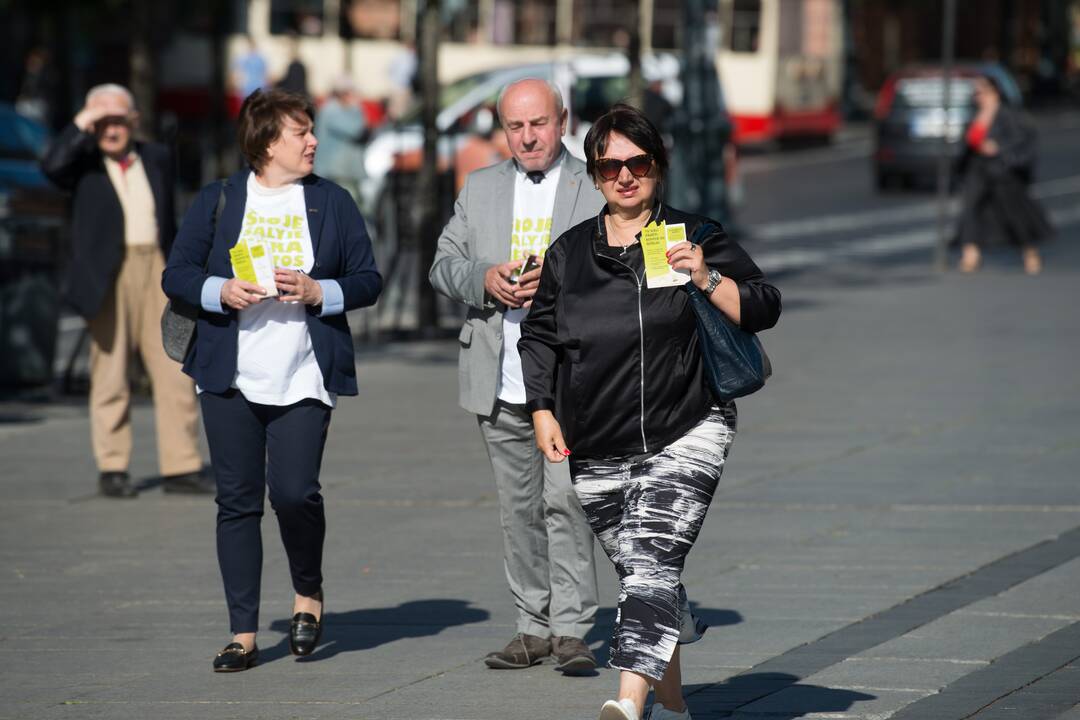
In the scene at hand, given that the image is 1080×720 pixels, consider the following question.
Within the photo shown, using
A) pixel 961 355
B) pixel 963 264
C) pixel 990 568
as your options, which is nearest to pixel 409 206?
pixel 961 355

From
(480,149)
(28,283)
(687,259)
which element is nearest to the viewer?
(687,259)

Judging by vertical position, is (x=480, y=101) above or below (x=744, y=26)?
below

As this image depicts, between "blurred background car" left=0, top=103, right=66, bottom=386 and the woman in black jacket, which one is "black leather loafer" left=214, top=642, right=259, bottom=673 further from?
"blurred background car" left=0, top=103, right=66, bottom=386

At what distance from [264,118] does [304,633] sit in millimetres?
1516

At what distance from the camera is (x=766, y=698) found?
19.1 feet

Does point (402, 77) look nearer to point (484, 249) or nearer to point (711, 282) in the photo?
point (484, 249)

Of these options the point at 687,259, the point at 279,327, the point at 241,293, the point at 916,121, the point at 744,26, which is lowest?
the point at 916,121

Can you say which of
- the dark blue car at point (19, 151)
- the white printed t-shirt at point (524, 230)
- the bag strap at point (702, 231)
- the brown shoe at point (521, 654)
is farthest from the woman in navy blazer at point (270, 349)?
the dark blue car at point (19, 151)

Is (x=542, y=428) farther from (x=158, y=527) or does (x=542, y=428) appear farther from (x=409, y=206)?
(x=409, y=206)

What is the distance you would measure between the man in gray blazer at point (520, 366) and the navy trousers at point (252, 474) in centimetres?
50

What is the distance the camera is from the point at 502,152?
56.9ft

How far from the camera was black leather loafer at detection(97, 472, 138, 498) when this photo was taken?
9.46m

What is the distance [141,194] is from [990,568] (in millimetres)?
4165

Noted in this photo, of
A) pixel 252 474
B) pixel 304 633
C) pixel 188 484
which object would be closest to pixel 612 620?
A: pixel 304 633
